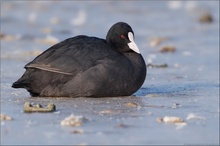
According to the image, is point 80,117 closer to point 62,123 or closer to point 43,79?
point 62,123

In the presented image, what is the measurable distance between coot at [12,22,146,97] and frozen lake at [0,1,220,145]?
0.42 ft

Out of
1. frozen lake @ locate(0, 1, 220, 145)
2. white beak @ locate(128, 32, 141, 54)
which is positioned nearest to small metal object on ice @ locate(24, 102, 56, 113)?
frozen lake @ locate(0, 1, 220, 145)

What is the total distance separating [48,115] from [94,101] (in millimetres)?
1079

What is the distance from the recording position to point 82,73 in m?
7.67

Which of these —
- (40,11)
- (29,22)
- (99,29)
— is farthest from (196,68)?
(40,11)

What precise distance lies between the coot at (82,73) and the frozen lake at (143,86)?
13 centimetres

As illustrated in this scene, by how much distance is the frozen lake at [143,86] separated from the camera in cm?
571

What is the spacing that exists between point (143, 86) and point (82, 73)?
144cm

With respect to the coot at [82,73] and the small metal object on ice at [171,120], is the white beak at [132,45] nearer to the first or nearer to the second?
the coot at [82,73]

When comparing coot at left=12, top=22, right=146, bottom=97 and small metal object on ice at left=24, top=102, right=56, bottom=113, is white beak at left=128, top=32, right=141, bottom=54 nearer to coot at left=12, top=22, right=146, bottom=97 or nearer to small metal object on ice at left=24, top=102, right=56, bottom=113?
coot at left=12, top=22, right=146, bottom=97

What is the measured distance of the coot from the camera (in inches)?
301

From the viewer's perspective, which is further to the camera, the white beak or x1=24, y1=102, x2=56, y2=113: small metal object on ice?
the white beak

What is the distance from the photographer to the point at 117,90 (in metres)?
7.74

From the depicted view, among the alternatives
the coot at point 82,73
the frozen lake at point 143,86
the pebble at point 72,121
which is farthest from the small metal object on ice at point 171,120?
the coot at point 82,73
